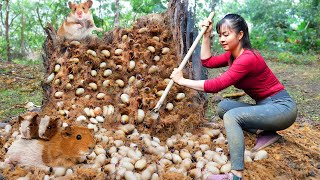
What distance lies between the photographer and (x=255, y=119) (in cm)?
242

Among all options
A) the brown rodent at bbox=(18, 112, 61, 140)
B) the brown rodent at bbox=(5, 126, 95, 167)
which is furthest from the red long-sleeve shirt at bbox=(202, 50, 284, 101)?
the brown rodent at bbox=(18, 112, 61, 140)

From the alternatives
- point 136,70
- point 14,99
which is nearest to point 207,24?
point 136,70

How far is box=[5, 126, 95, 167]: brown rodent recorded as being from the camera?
7.39 feet

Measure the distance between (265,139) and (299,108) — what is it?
1911 millimetres

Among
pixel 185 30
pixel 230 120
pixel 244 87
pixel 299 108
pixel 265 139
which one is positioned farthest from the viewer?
pixel 299 108

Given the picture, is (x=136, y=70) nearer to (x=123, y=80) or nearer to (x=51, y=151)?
(x=123, y=80)

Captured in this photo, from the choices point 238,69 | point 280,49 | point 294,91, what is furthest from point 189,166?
point 280,49

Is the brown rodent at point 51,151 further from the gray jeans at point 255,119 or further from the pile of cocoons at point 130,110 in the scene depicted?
the gray jeans at point 255,119

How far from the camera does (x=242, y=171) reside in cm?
232

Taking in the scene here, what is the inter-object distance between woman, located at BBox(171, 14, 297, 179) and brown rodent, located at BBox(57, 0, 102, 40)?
1.19 meters

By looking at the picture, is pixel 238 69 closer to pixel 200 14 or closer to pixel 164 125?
pixel 164 125

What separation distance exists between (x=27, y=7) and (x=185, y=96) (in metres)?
11.0

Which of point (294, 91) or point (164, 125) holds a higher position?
point (164, 125)

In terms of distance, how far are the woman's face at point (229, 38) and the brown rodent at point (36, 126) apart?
4.05 feet
